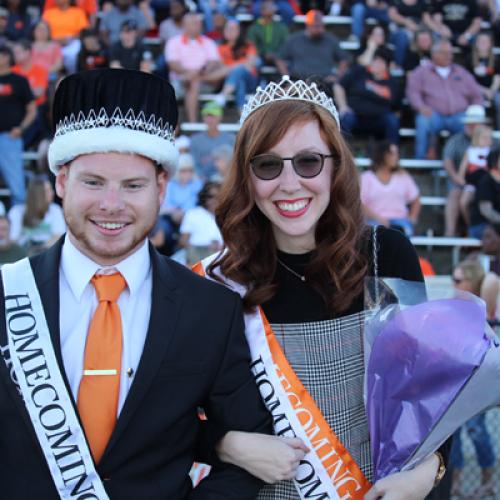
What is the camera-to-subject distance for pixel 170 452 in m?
2.40

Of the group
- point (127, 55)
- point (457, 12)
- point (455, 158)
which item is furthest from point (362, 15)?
point (127, 55)

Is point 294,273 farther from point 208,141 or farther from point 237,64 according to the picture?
point 237,64

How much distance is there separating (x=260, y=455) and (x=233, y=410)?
0.14 meters

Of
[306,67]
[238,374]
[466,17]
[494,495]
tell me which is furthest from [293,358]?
[466,17]

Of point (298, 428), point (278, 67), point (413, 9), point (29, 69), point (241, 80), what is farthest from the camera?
point (413, 9)

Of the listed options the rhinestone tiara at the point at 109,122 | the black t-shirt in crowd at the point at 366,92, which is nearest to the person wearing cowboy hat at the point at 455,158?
the black t-shirt in crowd at the point at 366,92

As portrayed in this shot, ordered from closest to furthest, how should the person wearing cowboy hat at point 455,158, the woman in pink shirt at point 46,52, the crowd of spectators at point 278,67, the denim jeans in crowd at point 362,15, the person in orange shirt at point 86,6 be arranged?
1. the crowd of spectators at point 278,67
2. the person wearing cowboy hat at point 455,158
3. the woman in pink shirt at point 46,52
4. the person in orange shirt at point 86,6
5. the denim jeans in crowd at point 362,15

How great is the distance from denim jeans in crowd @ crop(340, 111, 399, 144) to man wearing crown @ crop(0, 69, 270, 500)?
783 cm

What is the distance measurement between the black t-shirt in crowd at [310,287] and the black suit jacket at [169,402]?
221 millimetres

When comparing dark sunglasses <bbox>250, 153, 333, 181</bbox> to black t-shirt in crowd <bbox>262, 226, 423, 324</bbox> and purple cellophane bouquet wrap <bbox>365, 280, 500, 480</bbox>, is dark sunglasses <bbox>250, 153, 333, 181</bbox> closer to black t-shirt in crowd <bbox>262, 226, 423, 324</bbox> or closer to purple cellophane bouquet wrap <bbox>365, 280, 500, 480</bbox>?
black t-shirt in crowd <bbox>262, 226, 423, 324</bbox>

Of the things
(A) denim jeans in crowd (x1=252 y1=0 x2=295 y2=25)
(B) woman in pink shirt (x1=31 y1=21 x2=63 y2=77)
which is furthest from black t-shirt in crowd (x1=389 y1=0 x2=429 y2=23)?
(B) woman in pink shirt (x1=31 y1=21 x2=63 y2=77)

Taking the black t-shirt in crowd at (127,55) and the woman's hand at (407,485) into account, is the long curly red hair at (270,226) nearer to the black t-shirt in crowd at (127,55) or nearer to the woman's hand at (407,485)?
the woman's hand at (407,485)

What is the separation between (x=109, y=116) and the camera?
94.5 inches

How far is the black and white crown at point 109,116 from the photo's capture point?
2367mm
